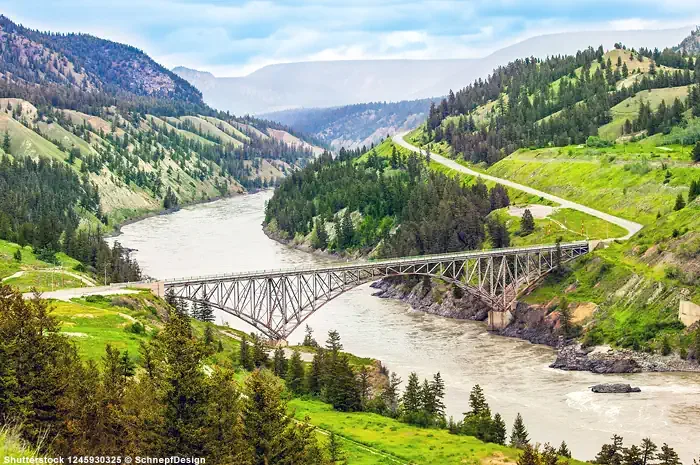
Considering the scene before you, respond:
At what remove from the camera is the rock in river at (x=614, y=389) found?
8156cm

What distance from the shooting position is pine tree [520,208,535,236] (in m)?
133

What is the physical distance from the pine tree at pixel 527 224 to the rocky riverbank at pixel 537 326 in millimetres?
16394

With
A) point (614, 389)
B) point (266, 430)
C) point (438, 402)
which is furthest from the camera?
point (614, 389)

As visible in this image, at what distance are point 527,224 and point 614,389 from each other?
2134 inches

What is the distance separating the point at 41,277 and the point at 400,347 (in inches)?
1605

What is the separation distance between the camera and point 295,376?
251ft

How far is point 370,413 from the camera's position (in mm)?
71375

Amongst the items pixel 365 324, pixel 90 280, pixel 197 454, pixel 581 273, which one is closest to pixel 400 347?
pixel 365 324

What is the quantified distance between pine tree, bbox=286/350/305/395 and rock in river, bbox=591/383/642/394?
92.5ft

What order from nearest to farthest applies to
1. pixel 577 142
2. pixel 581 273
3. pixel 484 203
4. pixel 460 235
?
pixel 581 273 → pixel 460 235 → pixel 484 203 → pixel 577 142

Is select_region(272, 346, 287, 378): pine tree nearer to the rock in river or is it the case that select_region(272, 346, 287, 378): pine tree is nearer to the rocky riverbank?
the rock in river

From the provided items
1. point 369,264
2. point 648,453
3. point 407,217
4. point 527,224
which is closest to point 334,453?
point 648,453

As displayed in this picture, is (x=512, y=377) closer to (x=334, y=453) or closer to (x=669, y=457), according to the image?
(x=669, y=457)

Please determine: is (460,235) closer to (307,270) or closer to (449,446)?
(307,270)
